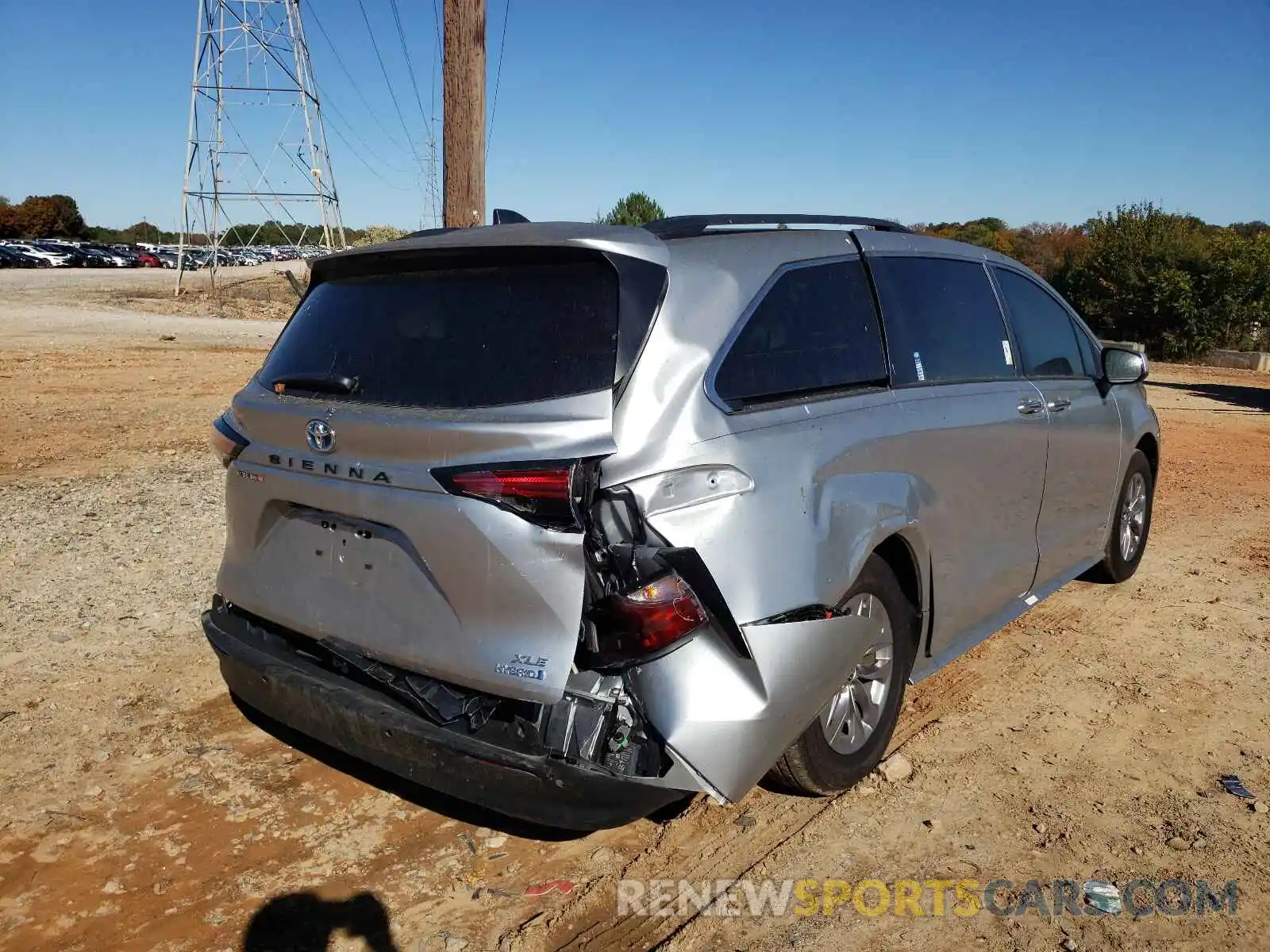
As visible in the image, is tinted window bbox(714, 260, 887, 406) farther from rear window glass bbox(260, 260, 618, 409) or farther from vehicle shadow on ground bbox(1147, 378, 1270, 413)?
vehicle shadow on ground bbox(1147, 378, 1270, 413)

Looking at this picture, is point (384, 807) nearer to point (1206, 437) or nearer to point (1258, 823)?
point (1258, 823)

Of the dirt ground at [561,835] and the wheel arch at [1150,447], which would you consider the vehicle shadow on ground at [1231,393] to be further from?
the dirt ground at [561,835]

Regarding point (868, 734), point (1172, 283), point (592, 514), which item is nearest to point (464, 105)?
point (868, 734)

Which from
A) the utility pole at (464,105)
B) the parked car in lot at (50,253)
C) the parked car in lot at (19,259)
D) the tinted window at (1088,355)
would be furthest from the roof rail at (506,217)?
the parked car in lot at (50,253)

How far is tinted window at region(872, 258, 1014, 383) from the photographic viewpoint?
12.7ft

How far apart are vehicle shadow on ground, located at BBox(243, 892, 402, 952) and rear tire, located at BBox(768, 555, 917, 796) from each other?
50.9 inches

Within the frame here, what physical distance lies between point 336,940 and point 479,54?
785 centimetres

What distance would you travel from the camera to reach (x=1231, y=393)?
17625 mm

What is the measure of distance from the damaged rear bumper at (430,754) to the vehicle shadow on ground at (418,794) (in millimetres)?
252

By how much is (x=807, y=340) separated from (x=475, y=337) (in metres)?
1.11

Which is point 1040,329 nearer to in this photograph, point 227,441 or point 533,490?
point 533,490

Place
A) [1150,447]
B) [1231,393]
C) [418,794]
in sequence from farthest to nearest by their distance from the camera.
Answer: [1231,393]
[1150,447]
[418,794]

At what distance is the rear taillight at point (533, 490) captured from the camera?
8.68 feet

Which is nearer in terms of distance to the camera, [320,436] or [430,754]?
[430,754]
